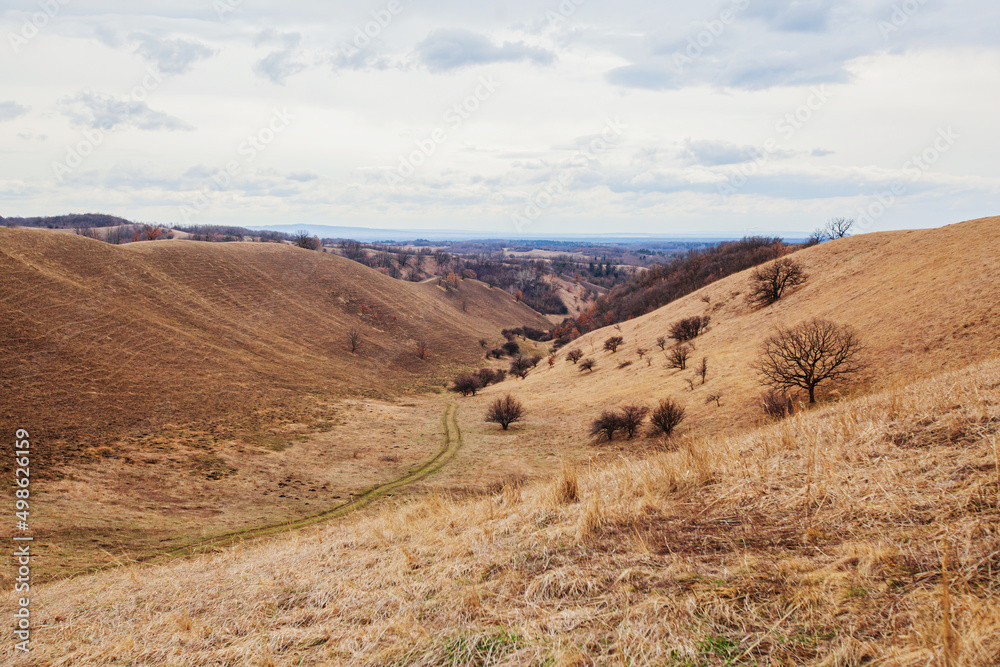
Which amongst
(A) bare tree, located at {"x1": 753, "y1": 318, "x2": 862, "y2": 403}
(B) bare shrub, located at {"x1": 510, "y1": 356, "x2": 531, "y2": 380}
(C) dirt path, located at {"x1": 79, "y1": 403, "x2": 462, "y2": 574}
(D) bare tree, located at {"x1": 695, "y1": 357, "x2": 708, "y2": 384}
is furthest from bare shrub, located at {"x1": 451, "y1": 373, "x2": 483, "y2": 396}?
(A) bare tree, located at {"x1": 753, "y1": 318, "x2": 862, "y2": 403}

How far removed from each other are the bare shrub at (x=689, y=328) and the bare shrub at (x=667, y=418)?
53.0ft

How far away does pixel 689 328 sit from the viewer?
3844 centimetres

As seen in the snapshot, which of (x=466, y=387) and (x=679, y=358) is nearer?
(x=679, y=358)

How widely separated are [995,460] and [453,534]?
19.9 feet

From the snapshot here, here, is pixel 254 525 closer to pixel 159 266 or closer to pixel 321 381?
pixel 321 381

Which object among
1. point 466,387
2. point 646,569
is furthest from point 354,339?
point 646,569

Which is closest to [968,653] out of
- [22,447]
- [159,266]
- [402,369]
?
[22,447]

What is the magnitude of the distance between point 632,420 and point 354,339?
45.3 metres

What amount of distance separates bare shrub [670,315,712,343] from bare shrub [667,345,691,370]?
13.3 feet

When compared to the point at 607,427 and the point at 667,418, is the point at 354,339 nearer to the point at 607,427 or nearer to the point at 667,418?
the point at 607,427

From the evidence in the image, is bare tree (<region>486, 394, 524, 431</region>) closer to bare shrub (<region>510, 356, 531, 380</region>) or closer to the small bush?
bare shrub (<region>510, 356, 531, 380</region>)

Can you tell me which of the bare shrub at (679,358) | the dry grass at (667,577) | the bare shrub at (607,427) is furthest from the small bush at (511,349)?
the dry grass at (667,577)

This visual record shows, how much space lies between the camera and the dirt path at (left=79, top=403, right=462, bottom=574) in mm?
14672

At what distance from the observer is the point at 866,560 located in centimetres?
362
